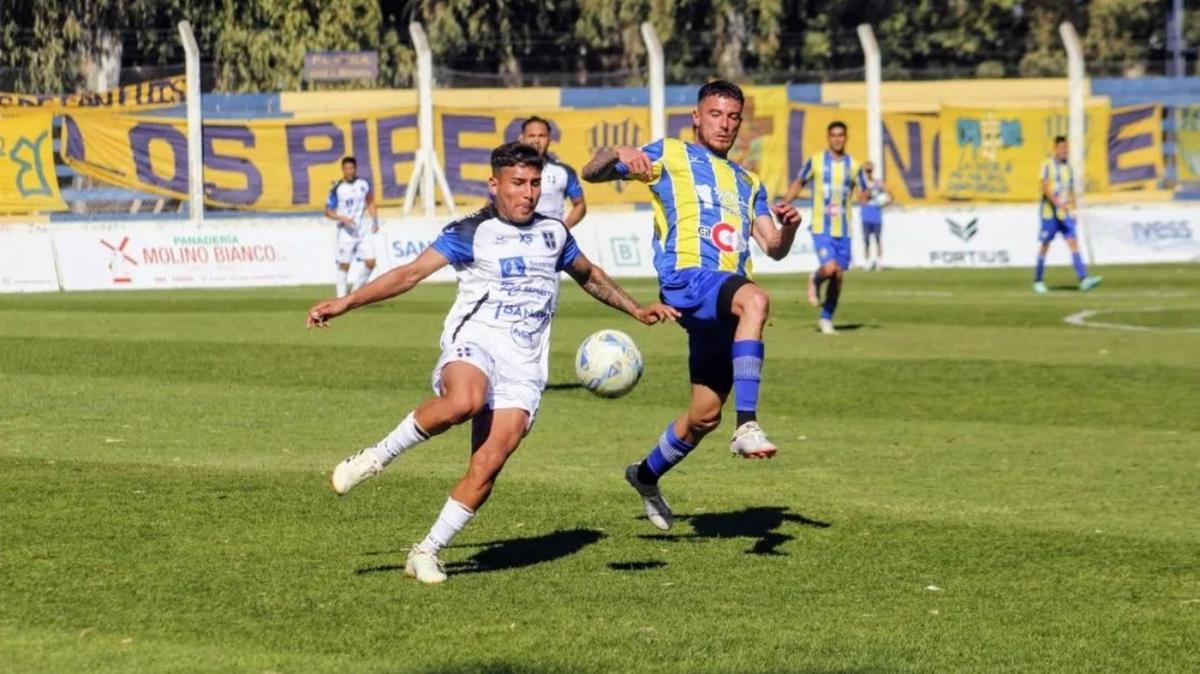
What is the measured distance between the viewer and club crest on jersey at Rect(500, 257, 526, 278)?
28.6ft

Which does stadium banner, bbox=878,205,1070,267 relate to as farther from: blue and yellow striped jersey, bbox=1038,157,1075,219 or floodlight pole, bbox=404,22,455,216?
floodlight pole, bbox=404,22,455,216

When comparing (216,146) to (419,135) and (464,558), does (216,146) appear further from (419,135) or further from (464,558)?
(464,558)

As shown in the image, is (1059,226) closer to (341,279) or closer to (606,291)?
(341,279)

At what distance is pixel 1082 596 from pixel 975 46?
5711cm

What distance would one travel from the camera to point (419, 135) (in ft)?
119

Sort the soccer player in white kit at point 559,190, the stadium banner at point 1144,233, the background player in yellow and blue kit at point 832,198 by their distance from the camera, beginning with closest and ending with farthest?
the soccer player in white kit at point 559,190
the background player in yellow and blue kit at point 832,198
the stadium banner at point 1144,233

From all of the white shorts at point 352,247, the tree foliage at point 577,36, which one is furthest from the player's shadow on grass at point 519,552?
the tree foliage at point 577,36

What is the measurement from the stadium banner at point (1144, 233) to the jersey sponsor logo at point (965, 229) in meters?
2.10

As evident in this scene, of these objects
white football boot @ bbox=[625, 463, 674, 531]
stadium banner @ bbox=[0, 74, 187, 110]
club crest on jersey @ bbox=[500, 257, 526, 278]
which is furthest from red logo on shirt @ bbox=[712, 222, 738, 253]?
stadium banner @ bbox=[0, 74, 187, 110]

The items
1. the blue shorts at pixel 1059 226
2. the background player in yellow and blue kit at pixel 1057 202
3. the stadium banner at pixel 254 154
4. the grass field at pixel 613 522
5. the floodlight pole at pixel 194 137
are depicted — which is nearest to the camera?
the grass field at pixel 613 522

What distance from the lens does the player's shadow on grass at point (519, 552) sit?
29.3ft

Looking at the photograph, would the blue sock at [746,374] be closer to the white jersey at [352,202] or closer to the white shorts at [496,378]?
the white shorts at [496,378]

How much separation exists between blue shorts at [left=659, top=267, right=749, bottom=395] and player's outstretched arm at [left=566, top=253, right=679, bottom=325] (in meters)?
0.35

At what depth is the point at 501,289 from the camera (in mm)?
8742
